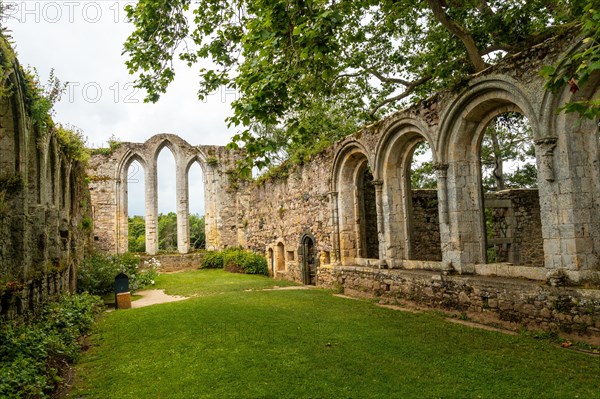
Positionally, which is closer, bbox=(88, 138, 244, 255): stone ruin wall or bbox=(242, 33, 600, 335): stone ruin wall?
bbox=(242, 33, 600, 335): stone ruin wall

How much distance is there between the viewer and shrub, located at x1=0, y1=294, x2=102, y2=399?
14.5 feet

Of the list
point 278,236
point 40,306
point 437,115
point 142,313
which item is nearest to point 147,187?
point 278,236

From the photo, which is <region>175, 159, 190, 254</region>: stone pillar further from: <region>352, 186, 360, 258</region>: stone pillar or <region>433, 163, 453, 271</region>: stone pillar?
<region>433, 163, 453, 271</region>: stone pillar

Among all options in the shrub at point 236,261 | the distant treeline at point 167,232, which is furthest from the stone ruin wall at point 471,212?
the distant treeline at point 167,232

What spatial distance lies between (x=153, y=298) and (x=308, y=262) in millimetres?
5348

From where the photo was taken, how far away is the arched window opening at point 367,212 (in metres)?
13.3

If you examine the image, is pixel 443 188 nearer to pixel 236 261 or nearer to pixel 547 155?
pixel 547 155

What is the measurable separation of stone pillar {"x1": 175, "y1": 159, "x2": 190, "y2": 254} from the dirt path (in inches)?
299

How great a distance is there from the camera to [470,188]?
895 centimetres

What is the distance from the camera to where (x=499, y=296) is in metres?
7.44

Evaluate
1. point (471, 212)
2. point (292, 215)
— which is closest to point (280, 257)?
point (292, 215)

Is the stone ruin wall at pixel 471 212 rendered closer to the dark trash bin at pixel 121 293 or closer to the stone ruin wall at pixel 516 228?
the stone ruin wall at pixel 516 228

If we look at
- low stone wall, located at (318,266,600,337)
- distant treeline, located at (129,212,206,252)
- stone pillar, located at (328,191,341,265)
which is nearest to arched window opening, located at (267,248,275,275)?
stone pillar, located at (328,191,341,265)

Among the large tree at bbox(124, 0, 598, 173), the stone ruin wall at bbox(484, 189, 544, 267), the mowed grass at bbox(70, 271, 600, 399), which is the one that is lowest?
the mowed grass at bbox(70, 271, 600, 399)
